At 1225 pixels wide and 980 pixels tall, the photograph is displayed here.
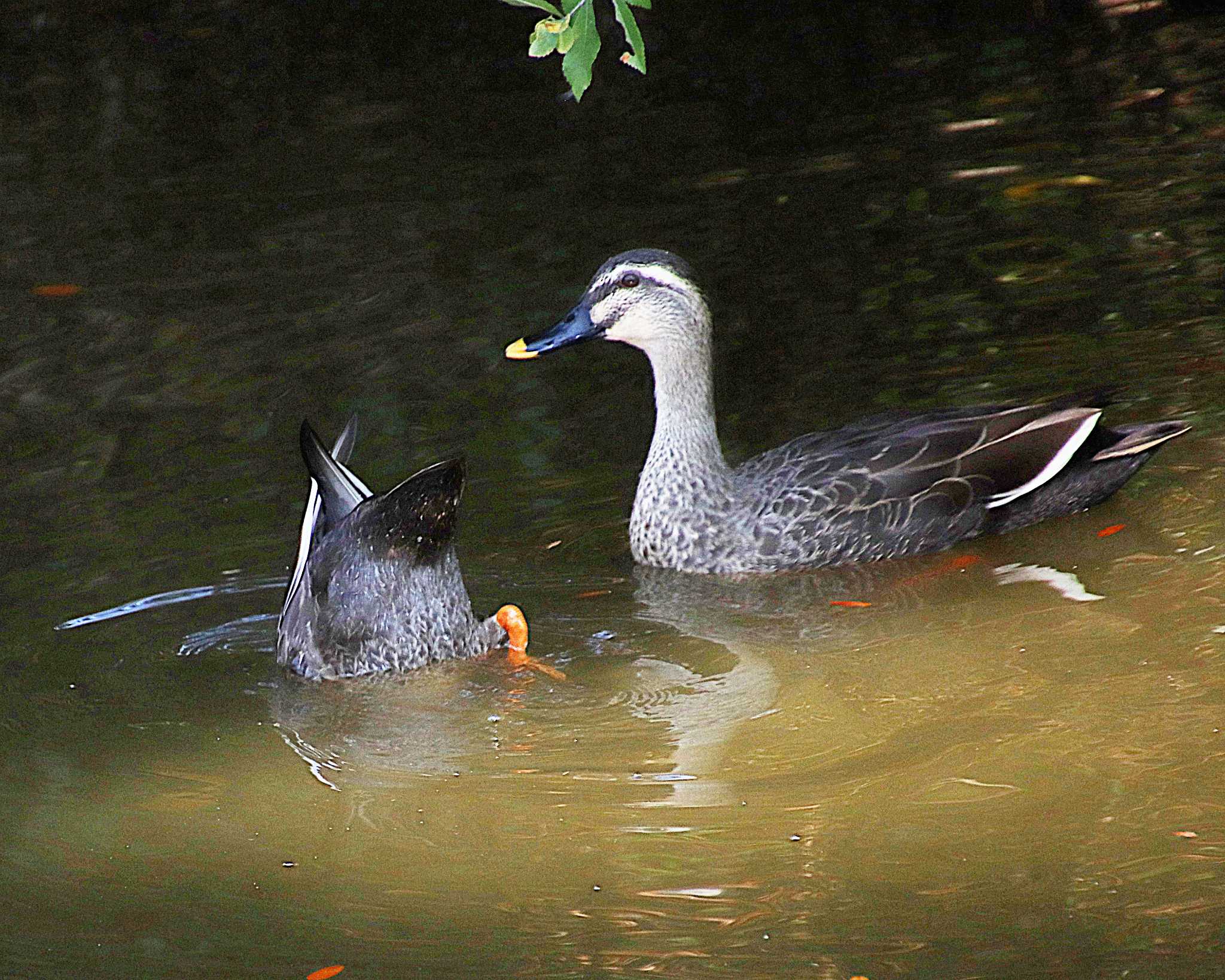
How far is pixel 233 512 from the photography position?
775 cm

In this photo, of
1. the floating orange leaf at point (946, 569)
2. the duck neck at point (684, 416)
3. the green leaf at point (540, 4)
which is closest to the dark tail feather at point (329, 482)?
the duck neck at point (684, 416)

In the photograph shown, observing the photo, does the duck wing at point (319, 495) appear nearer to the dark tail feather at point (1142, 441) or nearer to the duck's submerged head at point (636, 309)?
the duck's submerged head at point (636, 309)

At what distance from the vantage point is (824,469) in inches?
285

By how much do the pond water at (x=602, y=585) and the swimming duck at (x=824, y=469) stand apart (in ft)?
0.42

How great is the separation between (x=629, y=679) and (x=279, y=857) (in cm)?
142

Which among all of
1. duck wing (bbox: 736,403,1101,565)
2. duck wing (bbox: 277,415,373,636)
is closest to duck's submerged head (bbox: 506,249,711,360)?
duck wing (bbox: 736,403,1101,565)

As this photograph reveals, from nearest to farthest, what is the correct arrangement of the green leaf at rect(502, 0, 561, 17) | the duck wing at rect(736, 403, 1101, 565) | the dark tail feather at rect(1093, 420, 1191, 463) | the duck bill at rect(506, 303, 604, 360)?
the green leaf at rect(502, 0, 561, 17) < the duck wing at rect(736, 403, 1101, 565) < the dark tail feather at rect(1093, 420, 1191, 463) < the duck bill at rect(506, 303, 604, 360)

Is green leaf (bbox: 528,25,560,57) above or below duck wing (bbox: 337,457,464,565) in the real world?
above

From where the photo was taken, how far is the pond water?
16.1ft

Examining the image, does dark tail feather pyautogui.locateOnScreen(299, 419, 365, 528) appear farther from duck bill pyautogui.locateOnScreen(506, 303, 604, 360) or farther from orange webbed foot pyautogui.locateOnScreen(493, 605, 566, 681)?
duck bill pyautogui.locateOnScreen(506, 303, 604, 360)

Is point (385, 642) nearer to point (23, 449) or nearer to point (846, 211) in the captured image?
point (23, 449)

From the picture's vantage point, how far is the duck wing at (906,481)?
23.5 ft

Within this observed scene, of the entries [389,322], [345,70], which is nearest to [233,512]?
[389,322]

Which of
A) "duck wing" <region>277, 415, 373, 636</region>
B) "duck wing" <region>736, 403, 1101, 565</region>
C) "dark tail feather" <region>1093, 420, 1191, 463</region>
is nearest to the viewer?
"duck wing" <region>277, 415, 373, 636</region>
